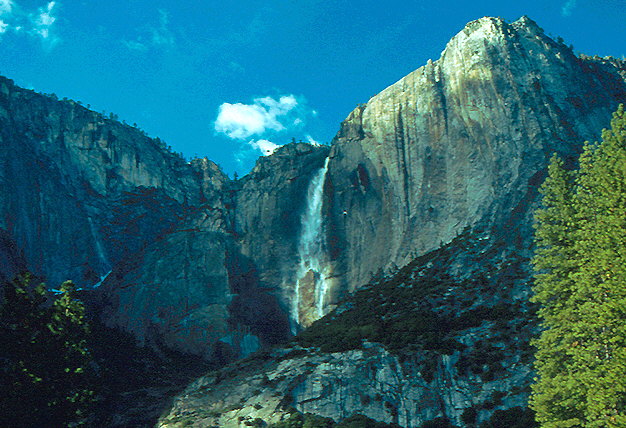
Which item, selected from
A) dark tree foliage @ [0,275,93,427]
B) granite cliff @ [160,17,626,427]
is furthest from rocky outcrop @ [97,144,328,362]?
dark tree foliage @ [0,275,93,427]

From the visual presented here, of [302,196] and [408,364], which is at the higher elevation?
[302,196]

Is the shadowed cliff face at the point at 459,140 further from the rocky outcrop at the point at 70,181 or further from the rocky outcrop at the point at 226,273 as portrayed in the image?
the rocky outcrop at the point at 70,181

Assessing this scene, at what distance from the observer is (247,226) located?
114m

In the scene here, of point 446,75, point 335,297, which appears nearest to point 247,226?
point 335,297

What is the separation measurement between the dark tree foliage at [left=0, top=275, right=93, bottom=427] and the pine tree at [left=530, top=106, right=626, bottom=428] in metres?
35.3

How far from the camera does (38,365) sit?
47.1 metres

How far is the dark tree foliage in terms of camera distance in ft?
144

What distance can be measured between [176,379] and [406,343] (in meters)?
38.9

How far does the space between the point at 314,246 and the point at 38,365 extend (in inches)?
2499

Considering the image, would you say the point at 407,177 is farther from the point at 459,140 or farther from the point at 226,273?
the point at 226,273

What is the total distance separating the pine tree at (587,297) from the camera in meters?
27.5

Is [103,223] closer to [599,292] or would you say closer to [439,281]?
[439,281]

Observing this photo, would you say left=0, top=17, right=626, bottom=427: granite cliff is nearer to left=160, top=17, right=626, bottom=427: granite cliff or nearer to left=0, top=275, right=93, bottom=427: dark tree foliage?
left=160, top=17, right=626, bottom=427: granite cliff

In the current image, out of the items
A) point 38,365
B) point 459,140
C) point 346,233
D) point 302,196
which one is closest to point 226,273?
point 302,196
